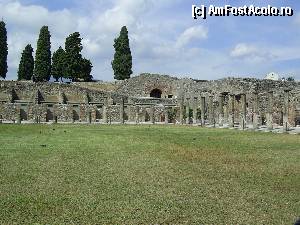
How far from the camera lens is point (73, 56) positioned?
57000mm

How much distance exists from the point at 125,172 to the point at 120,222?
145 inches

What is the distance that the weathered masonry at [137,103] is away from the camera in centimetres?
3756

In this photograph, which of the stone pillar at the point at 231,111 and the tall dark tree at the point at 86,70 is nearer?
the stone pillar at the point at 231,111

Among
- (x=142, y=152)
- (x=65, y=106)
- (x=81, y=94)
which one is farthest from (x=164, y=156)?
(x=81, y=94)

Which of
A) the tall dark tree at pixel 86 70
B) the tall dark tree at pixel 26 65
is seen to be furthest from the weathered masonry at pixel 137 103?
the tall dark tree at pixel 26 65

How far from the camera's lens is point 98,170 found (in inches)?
352

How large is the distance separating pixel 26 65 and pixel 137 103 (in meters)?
19.7

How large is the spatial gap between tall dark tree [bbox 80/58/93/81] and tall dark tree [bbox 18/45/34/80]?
6.75 m

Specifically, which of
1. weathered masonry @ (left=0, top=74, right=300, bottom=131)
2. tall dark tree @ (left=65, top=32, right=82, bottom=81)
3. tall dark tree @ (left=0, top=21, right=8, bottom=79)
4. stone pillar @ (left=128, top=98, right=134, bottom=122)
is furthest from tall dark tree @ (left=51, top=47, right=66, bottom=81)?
stone pillar @ (left=128, top=98, right=134, bottom=122)

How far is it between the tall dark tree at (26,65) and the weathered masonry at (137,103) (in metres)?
8.59

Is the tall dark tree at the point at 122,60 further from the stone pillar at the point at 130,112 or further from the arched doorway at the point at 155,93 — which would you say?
the stone pillar at the point at 130,112

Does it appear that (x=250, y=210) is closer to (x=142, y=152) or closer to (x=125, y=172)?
(x=125, y=172)

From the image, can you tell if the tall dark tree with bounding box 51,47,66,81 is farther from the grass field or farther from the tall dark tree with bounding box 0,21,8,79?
the grass field

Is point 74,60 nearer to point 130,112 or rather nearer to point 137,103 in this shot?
point 137,103
